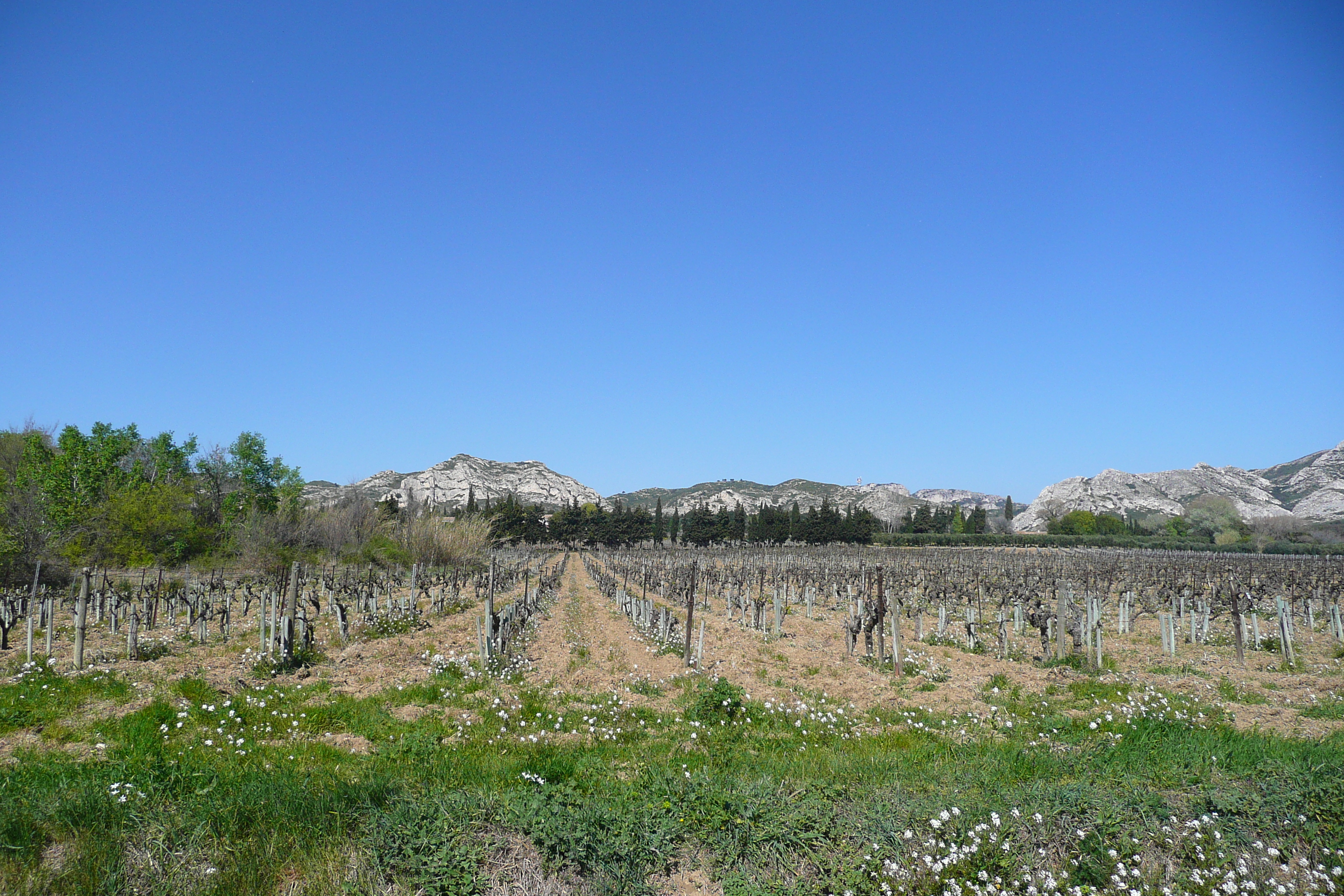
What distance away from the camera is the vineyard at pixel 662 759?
5.11m

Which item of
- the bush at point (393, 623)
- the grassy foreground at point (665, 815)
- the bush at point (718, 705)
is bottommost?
the bush at point (393, 623)

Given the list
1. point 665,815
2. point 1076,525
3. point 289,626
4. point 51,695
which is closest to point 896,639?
point 665,815

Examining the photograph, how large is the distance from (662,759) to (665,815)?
7.42ft

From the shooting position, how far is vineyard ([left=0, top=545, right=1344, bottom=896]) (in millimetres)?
5113

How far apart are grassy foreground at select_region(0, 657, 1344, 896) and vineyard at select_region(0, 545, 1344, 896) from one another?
28 millimetres

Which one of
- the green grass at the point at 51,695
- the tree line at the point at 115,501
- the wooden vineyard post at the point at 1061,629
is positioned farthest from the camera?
the tree line at the point at 115,501

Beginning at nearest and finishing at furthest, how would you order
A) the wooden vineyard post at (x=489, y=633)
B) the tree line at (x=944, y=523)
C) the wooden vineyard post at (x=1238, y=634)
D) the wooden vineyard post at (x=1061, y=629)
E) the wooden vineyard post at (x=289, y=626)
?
the wooden vineyard post at (x=289, y=626) → the wooden vineyard post at (x=489, y=633) → the wooden vineyard post at (x=1061, y=629) → the wooden vineyard post at (x=1238, y=634) → the tree line at (x=944, y=523)

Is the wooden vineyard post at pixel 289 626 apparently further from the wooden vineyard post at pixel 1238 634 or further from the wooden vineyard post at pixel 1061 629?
the wooden vineyard post at pixel 1238 634

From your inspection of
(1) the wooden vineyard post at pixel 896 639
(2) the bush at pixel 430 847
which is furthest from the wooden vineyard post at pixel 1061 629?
(2) the bush at pixel 430 847

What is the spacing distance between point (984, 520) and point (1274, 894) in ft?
408

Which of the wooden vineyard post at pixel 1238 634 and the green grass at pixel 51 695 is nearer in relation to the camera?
the green grass at pixel 51 695

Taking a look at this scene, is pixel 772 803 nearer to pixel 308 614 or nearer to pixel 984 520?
pixel 308 614

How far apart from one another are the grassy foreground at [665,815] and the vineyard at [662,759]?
28 millimetres

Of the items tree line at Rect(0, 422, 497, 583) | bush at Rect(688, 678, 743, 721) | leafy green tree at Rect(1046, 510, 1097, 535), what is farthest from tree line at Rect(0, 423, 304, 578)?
leafy green tree at Rect(1046, 510, 1097, 535)
